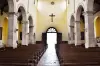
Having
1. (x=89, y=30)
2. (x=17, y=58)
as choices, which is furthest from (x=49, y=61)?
(x=17, y=58)

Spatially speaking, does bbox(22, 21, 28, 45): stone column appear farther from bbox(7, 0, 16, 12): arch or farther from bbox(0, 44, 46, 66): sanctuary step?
bbox(0, 44, 46, 66): sanctuary step

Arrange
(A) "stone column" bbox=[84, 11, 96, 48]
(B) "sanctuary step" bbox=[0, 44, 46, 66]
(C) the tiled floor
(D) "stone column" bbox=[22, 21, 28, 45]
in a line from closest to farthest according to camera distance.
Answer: (B) "sanctuary step" bbox=[0, 44, 46, 66], (C) the tiled floor, (A) "stone column" bbox=[84, 11, 96, 48], (D) "stone column" bbox=[22, 21, 28, 45]

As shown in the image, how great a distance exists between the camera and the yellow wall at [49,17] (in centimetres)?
2644

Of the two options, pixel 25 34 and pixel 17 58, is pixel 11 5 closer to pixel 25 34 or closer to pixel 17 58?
pixel 25 34

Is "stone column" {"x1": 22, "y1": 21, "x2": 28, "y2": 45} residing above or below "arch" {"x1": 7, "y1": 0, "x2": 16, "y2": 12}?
below

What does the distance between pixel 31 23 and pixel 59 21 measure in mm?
5031

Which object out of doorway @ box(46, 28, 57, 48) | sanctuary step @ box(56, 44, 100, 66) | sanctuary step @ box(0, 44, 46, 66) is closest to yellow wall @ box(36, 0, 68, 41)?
doorway @ box(46, 28, 57, 48)

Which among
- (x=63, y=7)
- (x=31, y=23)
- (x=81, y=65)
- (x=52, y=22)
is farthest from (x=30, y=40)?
(x=81, y=65)

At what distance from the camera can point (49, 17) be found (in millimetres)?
26750

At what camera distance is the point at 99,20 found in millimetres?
21547

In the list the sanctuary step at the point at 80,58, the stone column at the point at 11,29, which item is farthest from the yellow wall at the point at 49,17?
the sanctuary step at the point at 80,58

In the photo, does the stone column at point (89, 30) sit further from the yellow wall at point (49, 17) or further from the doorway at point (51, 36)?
the doorway at point (51, 36)

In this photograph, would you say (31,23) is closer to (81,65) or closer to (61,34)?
(61,34)

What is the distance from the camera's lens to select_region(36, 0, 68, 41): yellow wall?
1041 inches
